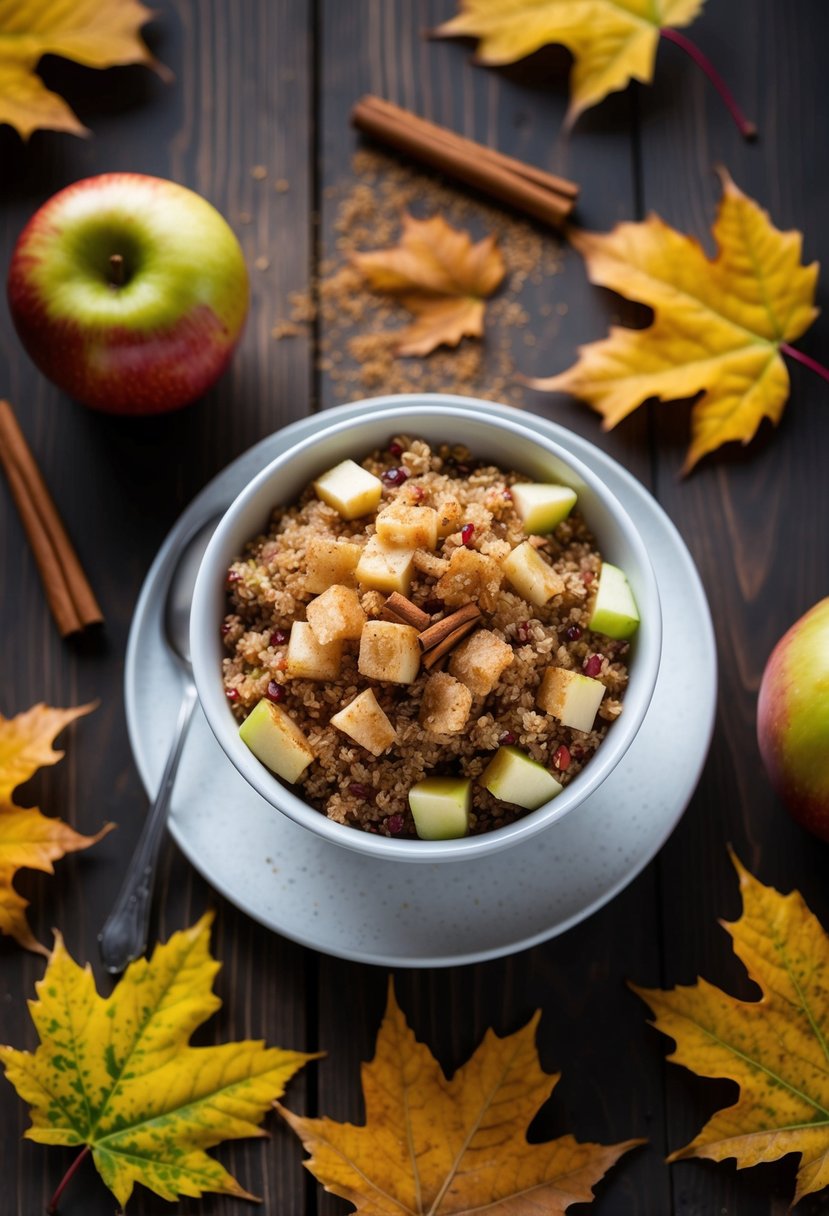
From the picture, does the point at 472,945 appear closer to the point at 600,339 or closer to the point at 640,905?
the point at 640,905

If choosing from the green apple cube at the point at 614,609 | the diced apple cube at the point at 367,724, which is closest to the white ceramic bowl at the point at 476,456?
the green apple cube at the point at 614,609

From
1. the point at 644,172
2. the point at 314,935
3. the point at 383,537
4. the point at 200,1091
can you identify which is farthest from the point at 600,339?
the point at 200,1091

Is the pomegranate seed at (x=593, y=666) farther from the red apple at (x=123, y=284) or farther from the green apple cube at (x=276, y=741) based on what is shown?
the red apple at (x=123, y=284)

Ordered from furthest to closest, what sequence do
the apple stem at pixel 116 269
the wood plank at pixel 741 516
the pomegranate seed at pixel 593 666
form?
the wood plank at pixel 741 516 < the apple stem at pixel 116 269 < the pomegranate seed at pixel 593 666

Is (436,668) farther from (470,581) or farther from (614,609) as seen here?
(614,609)

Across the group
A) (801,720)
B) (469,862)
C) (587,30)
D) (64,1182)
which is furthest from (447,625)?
(587,30)

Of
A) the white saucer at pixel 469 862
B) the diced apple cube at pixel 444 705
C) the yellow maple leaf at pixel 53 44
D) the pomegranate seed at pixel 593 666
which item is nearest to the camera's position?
the diced apple cube at pixel 444 705

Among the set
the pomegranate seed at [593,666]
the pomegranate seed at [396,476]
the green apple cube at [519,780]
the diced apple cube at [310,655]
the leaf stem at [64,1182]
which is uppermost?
the pomegranate seed at [396,476]
